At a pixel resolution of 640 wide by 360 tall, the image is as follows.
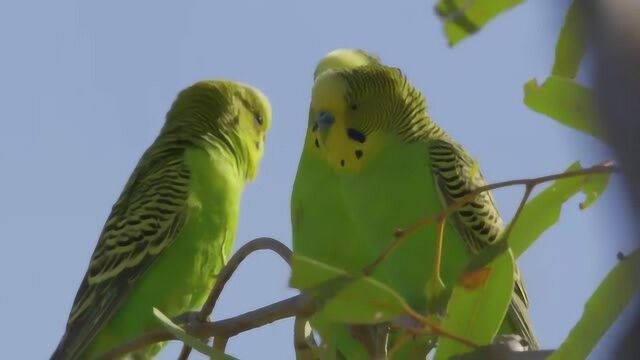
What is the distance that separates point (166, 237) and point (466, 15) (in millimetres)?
2918

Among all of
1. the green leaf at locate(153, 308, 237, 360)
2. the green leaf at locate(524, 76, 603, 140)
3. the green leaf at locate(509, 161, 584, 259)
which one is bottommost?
the green leaf at locate(153, 308, 237, 360)

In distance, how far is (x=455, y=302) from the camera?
1.61 meters

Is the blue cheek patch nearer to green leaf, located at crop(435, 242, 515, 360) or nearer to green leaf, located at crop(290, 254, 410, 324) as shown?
green leaf, located at crop(435, 242, 515, 360)

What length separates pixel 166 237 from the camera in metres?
4.20

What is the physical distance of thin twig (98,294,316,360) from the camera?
175 centimetres

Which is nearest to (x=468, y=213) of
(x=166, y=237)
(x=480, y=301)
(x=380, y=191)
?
(x=380, y=191)

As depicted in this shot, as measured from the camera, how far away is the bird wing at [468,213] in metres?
3.48

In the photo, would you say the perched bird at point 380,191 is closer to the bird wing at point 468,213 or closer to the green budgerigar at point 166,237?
the bird wing at point 468,213

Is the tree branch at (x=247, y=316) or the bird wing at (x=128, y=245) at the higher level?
the tree branch at (x=247, y=316)

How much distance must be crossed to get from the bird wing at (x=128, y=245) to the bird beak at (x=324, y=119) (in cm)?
90

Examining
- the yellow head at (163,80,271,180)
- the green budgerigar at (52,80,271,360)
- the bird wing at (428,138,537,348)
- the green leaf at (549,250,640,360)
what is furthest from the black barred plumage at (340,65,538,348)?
the green leaf at (549,250,640,360)

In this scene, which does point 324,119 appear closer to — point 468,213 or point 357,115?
point 357,115

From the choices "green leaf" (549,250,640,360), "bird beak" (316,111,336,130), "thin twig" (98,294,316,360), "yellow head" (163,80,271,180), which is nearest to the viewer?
"green leaf" (549,250,640,360)

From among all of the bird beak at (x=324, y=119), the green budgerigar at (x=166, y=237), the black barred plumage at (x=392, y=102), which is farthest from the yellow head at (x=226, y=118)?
the bird beak at (x=324, y=119)
